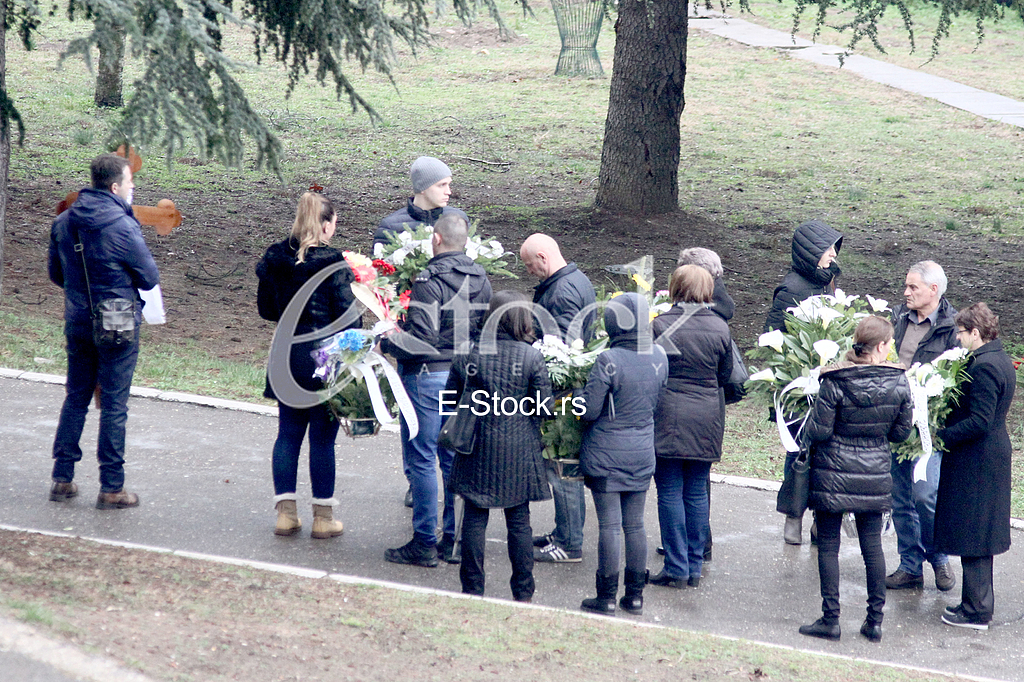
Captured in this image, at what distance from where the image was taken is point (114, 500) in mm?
6043

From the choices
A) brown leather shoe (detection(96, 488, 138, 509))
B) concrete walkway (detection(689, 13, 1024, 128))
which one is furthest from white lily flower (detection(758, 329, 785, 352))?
concrete walkway (detection(689, 13, 1024, 128))

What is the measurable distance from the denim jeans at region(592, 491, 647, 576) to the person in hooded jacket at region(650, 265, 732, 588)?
34cm

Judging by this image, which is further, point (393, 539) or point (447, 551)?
point (393, 539)

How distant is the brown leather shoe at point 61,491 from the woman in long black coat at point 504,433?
242 centimetres

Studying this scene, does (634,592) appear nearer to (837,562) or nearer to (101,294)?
(837,562)

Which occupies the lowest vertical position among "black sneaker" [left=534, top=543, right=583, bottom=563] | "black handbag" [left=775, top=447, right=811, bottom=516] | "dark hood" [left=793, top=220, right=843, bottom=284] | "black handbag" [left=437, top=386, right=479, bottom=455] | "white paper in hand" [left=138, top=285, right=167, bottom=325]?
"black sneaker" [left=534, top=543, right=583, bottom=563]

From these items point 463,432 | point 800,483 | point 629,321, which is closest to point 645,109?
point 629,321

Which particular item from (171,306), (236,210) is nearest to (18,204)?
(236,210)

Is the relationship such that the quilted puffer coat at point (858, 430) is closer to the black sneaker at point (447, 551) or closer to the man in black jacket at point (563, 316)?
the man in black jacket at point (563, 316)

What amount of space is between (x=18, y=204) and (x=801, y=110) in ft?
49.8

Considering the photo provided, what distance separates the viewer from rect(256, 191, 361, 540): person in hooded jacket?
219 inches

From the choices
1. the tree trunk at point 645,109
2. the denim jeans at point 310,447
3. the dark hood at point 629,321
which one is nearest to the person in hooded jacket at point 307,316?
the denim jeans at point 310,447

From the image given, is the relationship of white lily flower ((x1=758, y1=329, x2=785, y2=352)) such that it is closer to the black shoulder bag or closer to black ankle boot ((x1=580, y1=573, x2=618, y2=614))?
black ankle boot ((x1=580, y1=573, x2=618, y2=614))

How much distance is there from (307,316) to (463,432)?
1.14 m
